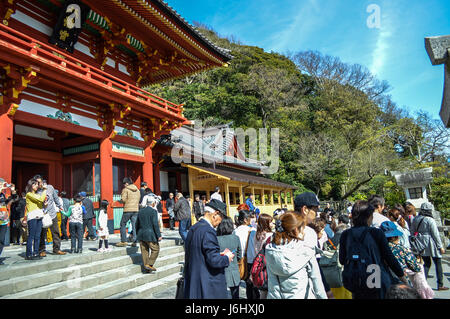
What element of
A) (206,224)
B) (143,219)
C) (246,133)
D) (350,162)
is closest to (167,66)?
(143,219)

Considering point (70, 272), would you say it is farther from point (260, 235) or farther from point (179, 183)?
point (179, 183)

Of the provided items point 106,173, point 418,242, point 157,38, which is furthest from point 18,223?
point 418,242

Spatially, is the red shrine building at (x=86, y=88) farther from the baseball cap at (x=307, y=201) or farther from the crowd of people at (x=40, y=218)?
the baseball cap at (x=307, y=201)

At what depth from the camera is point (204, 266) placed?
Result: 2.74 meters

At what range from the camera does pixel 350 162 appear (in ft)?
81.4

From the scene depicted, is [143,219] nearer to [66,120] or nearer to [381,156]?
[66,120]

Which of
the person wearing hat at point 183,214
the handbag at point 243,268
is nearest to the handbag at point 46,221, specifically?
the person wearing hat at point 183,214

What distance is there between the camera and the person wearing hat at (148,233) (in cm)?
556

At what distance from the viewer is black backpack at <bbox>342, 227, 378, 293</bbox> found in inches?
97.7

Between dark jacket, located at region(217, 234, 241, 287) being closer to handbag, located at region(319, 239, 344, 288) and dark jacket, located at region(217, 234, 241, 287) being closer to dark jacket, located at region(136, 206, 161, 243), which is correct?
handbag, located at region(319, 239, 344, 288)

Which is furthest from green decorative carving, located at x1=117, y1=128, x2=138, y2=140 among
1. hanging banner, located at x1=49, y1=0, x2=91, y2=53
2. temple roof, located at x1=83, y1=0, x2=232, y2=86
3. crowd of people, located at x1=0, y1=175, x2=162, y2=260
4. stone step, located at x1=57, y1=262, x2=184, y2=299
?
stone step, located at x1=57, y1=262, x2=184, y2=299

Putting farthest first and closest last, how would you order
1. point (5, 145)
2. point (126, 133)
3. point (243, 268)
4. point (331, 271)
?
point (126, 133), point (5, 145), point (243, 268), point (331, 271)

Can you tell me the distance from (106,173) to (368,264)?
8.37m
